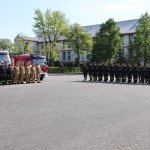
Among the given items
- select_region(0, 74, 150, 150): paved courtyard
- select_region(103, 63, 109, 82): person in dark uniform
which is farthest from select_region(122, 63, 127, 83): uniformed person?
select_region(0, 74, 150, 150): paved courtyard

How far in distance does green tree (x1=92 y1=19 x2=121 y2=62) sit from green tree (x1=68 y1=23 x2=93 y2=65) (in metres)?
1.64

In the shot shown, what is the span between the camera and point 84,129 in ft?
30.1

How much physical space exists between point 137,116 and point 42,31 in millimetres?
59999

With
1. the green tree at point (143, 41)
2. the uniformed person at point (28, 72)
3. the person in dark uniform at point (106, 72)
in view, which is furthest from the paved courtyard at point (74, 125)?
the green tree at point (143, 41)

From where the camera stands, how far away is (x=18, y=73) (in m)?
27.6

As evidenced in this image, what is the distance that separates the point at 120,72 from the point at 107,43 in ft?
117

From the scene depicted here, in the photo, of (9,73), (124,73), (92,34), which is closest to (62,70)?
(92,34)

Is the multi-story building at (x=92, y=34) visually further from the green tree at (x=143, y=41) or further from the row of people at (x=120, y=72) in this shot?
the row of people at (x=120, y=72)

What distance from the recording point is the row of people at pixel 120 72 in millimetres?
28531

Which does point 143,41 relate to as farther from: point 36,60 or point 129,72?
point 129,72

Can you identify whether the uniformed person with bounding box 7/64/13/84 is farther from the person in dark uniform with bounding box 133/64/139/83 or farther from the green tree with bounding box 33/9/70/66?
the green tree with bounding box 33/9/70/66

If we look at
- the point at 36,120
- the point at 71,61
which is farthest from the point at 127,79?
the point at 71,61

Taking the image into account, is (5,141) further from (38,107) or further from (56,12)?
(56,12)

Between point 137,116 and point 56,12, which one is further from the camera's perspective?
point 56,12
